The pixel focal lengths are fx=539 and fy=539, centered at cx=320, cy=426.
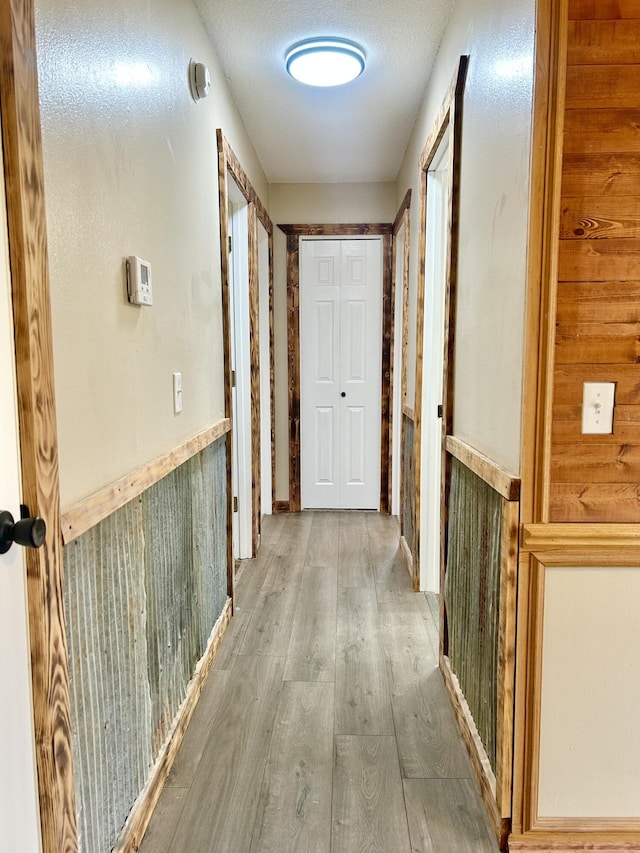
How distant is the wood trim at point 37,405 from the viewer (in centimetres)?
85

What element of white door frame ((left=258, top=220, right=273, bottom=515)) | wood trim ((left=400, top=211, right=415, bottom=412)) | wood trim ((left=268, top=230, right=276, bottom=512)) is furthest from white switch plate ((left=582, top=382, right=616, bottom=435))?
wood trim ((left=268, top=230, right=276, bottom=512))

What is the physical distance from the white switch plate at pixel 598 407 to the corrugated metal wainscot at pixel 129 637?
110 cm

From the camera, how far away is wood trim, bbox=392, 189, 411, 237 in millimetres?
3240

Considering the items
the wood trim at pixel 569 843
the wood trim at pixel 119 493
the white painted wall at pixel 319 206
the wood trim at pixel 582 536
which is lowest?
the wood trim at pixel 569 843

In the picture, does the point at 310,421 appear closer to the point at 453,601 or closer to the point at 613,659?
the point at 453,601

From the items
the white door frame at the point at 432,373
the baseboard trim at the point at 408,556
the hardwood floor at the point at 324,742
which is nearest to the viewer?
the hardwood floor at the point at 324,742

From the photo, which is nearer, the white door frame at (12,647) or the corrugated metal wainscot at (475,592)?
the white door frame at (12,647)

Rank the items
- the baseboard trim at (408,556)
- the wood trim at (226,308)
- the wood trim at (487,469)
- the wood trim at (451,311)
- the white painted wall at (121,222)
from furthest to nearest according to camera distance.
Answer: the baseboard trim at (408,556) → the wood trim at (226,308) → the wood trim at (451,311) → the wood trim at (487,469) → the white painted wall at (121,222)

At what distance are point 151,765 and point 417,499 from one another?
176 centimetres

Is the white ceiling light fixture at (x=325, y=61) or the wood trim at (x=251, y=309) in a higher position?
the white ceiling light fixture at (x=325, y=61)

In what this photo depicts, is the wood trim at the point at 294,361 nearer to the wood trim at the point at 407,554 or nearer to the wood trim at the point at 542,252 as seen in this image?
the wood trim at the point at 407,554

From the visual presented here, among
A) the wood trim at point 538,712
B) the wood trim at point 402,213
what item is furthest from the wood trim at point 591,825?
the wood trim at point 402,213

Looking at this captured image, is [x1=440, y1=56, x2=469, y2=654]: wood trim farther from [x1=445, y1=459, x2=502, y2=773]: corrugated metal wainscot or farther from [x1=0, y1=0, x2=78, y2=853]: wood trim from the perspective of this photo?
[x1=0, y1=0, x2=78, y2=853]: wood trim

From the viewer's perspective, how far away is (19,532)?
0.86 meters
